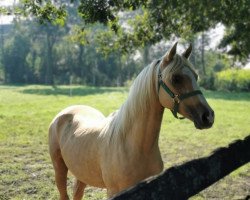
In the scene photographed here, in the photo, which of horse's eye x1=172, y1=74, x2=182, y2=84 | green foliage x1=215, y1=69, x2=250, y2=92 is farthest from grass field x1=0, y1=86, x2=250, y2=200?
green foliage x1=215, y1=69, x2=250, y2=92

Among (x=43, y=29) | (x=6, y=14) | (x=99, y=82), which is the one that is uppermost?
(x=43, y=29)

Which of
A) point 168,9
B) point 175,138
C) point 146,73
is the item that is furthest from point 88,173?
point 175,138

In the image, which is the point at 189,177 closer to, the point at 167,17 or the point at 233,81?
the point at 167,17

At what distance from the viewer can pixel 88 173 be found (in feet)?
13.6

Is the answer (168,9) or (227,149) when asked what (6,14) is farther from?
(227,149)

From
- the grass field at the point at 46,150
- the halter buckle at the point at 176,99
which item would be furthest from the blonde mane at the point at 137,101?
the grass field at the point at 46,150

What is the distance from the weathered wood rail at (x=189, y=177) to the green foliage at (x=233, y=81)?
36377mm

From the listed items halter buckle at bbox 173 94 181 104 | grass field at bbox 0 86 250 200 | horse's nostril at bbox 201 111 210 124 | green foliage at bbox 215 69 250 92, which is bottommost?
grass field at bbox 0 86 250 200

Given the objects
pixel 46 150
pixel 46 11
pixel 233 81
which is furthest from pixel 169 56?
pixel 233 81

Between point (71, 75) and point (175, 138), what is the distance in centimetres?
5646

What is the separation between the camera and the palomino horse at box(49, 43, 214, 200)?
3.15m

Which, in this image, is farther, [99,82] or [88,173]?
[99,82]

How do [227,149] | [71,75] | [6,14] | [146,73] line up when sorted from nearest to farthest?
[227,149] → [146,73] → [6,14] → [71,75]

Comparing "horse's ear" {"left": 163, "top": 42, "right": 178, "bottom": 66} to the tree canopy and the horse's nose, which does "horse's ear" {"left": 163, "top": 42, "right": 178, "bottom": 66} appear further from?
the tree canopy
